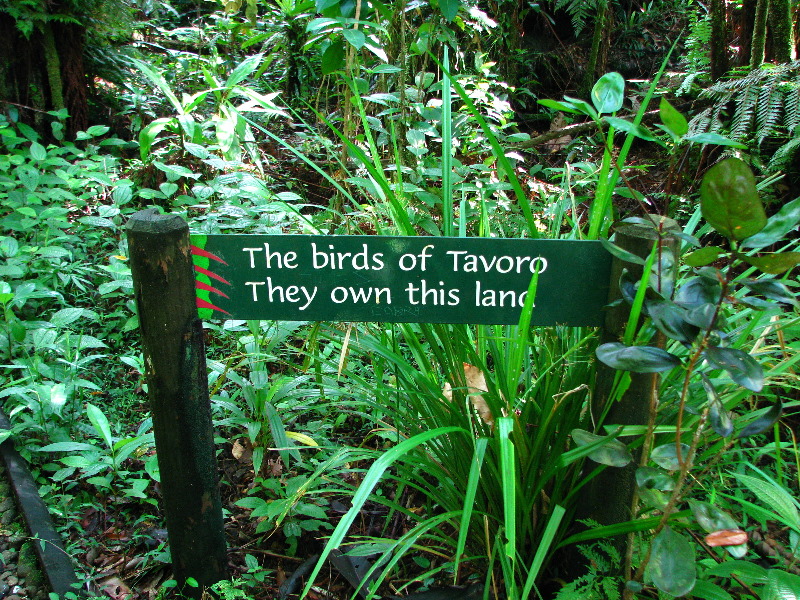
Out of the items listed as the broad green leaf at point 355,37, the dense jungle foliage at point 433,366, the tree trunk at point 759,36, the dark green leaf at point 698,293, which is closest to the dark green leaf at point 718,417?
the dense jungle foliage at point 433,366

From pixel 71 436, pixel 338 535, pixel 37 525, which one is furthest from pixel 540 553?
pixel 71 436

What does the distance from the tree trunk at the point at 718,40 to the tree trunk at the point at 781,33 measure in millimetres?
285

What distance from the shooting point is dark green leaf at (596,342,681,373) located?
1.08 metres

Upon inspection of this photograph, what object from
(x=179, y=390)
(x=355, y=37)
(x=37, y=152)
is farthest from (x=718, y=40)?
(x=37, y=152)

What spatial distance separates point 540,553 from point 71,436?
5.43 ft

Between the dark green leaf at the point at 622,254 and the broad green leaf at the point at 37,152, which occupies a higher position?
the broad green leaf at the point at 37,152

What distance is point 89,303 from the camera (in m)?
2.93

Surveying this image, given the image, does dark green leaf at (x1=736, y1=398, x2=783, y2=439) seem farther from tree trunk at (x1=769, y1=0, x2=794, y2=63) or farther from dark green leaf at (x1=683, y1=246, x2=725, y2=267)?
tree trunk at (x1=769, y1=0, x2=794, y2=63)

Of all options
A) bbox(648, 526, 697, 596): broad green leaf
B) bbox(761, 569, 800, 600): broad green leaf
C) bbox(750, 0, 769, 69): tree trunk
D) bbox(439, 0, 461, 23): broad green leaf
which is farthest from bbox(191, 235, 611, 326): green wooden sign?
bbox(750, 0, 769, 69): tree trunk

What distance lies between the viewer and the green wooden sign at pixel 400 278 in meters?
1.28

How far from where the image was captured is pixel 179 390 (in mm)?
1417

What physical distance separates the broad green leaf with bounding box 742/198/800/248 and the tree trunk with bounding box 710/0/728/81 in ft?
9.87

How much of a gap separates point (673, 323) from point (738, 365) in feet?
0.39

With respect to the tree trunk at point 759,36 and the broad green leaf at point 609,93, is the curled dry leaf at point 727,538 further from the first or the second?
the tree trunk at point 759,36
